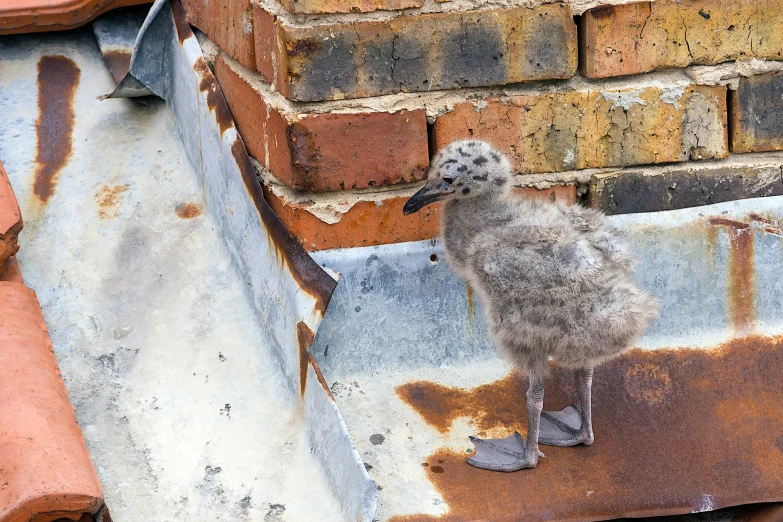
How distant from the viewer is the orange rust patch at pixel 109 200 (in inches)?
104

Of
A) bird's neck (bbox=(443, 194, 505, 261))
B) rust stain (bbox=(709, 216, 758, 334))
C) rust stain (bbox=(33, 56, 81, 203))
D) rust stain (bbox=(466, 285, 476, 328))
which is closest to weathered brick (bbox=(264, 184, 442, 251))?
bird's neck (bbox=(443, 194, 505, 261))

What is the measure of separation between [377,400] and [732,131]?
4.06 feet

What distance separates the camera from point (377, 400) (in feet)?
7.50

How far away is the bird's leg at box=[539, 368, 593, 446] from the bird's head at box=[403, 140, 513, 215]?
0.56 metres

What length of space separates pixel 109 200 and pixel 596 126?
1411 mm

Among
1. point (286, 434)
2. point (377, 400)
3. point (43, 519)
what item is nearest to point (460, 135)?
point (377, 400)

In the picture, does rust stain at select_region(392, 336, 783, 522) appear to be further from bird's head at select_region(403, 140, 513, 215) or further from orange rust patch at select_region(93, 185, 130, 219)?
orange rust patch at select_region(93, 185, 130, 219)

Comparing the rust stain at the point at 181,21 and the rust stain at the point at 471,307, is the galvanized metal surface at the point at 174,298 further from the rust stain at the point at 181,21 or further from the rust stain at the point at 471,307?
the rust stain at the point at 471,307

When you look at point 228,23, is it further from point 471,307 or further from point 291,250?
point 471,307

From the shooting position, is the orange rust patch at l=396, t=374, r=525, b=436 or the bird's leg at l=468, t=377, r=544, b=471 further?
the orange rust patch at l=396, t=374, r=525, b=436

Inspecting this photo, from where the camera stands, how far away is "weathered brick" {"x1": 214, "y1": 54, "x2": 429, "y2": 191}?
227 centimetres

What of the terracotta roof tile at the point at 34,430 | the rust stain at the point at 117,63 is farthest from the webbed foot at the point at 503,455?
the rust stain at the point at 117,63

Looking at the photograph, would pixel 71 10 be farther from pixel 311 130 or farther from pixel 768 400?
pixel 768 400

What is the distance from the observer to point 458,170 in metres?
2.35
